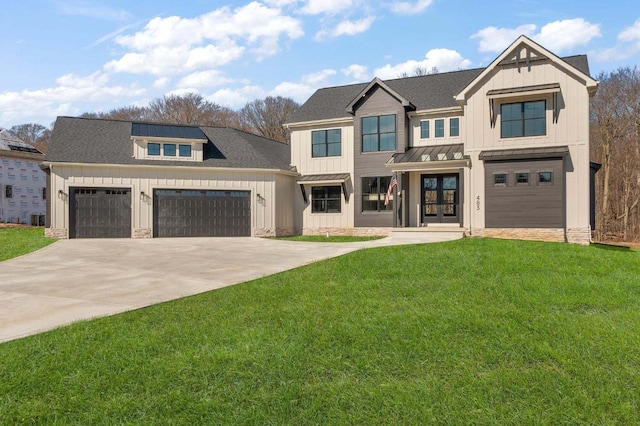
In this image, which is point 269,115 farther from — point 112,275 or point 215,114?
point 112,275

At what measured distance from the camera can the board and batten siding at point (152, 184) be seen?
19.2 metres

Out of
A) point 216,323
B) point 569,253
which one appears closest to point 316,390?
point 216,323

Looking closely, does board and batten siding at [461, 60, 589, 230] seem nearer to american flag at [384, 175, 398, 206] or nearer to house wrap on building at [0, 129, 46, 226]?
american flag at [384, 175, 398, 206]

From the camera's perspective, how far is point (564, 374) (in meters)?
3.82

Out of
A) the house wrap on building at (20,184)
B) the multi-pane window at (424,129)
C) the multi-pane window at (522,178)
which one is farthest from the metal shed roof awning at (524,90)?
the house wrap on building at (20,184)

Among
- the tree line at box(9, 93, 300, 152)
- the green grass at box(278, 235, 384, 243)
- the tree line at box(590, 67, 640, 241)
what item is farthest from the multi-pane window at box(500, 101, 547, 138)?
the tree line at box(9, 93, 300, 152)

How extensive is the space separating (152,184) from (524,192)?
643 inches

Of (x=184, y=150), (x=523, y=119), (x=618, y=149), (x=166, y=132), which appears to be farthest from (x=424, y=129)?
(x=618, y=149)

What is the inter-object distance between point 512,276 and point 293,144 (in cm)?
1633

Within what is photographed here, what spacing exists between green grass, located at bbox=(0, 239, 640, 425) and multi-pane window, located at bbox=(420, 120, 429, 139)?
542 inches

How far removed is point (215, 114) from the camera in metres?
45.7

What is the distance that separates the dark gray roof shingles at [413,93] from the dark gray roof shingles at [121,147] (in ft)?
9.09

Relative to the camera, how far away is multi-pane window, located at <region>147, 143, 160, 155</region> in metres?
20.9

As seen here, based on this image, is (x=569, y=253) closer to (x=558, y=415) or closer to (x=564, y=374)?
(x=564, y=374)
